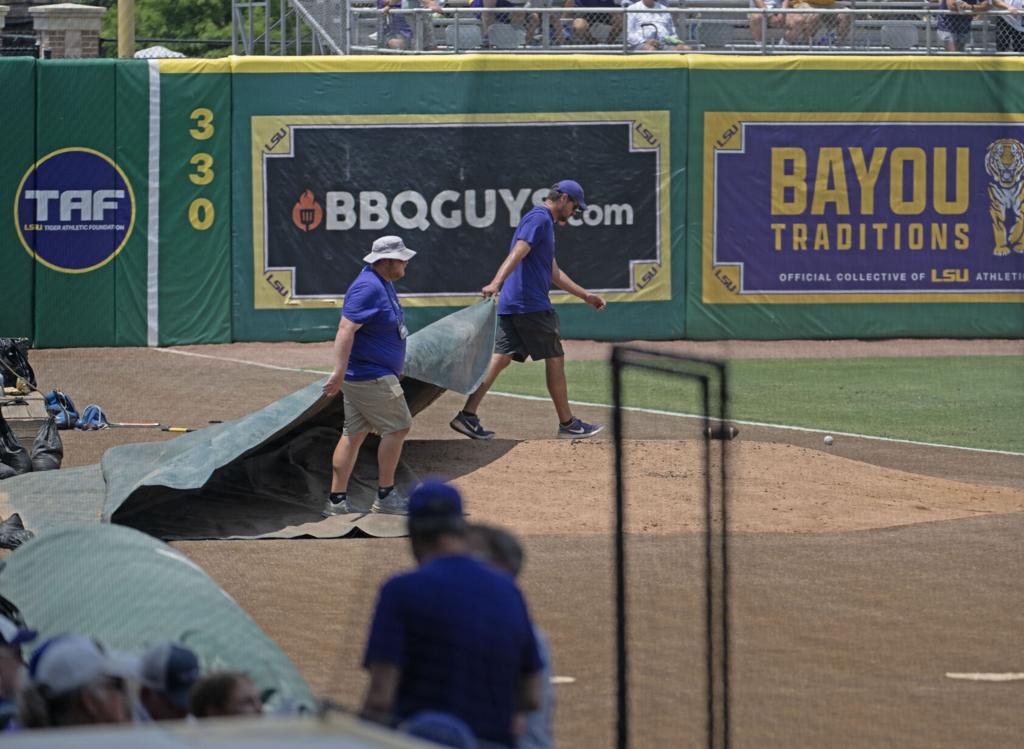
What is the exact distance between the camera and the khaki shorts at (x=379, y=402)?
10.3m

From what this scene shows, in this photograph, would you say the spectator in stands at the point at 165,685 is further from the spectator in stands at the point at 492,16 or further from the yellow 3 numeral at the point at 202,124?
the spectator in stands at the point at 492,16

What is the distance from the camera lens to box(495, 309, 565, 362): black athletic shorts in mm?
13359

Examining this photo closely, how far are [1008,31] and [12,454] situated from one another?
52.4ft

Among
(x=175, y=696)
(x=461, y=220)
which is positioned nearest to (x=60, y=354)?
(x=461, y=220)

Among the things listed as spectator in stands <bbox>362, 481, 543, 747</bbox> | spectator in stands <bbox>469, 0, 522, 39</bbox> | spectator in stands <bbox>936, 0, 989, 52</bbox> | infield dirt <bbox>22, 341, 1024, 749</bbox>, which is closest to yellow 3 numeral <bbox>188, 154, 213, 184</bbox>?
spectator in stands <bbox>469, 0, 522, 39</bbox>

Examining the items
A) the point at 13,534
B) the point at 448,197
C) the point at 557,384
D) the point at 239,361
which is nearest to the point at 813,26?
the point at 448,197

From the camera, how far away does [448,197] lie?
20016 mm

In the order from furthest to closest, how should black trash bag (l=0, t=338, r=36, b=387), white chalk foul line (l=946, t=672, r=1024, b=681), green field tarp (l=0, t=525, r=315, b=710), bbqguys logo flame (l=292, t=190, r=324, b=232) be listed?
bbqguys logo flame (l=292, t=190, r=324, b=232) < black trash bag (l=0, t=338, r=36, b=387) < white chalk foul line (l=946, t=672, r=1024, b=681) < green field tarp (l=0, t=525, r=315, b=710)

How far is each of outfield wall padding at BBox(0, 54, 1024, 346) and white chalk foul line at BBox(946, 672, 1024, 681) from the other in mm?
12918

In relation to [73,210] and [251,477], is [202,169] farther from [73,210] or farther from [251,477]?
[251,477]

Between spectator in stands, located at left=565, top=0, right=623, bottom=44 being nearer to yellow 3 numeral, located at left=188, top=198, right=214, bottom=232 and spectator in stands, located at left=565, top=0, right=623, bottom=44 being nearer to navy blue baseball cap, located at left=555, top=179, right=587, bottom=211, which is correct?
yellow 3 numeral, located at left=188, top=198, right=214, bottom=232

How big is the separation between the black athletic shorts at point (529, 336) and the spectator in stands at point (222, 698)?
904cm

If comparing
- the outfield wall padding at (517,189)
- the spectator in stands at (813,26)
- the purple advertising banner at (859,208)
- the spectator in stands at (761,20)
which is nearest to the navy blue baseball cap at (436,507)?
the outfield wall padding at (517,189)

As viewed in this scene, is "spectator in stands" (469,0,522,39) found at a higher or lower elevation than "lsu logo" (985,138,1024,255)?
higher
